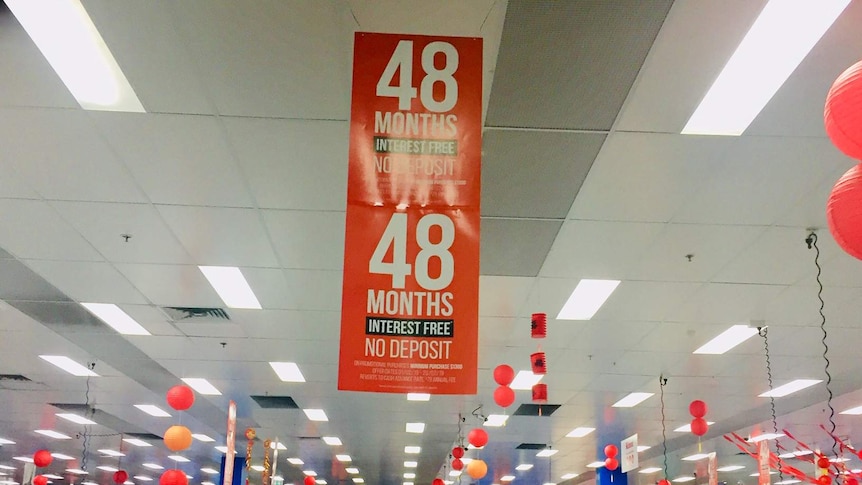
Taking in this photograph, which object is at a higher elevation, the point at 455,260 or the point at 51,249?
the point at 51,249

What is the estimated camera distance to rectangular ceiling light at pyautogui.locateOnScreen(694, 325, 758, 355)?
6959 millimetres

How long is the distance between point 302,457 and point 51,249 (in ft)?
43.9

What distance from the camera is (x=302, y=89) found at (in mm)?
3459

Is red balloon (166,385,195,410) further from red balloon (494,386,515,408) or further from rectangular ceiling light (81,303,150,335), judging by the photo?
red balloon (494,386,515,408)

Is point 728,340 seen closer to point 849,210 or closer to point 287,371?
point 287,371

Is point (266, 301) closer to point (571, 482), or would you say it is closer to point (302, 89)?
point (302, 89)

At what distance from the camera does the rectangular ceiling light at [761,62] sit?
2.94 m

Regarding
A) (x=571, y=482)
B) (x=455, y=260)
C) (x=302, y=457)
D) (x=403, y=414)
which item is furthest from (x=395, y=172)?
(x=571, y=482)

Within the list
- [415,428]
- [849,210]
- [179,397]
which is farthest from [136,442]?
[849,210]

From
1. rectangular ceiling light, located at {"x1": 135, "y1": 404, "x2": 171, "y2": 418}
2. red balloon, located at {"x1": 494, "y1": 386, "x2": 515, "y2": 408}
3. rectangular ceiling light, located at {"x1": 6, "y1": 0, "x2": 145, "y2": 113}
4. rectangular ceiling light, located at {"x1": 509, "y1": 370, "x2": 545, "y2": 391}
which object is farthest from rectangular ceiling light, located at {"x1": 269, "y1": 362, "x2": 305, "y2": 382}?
rectangular ceiling light, located at {"x1": 6, "y1": 0, "x2": 145, "y2": 113}

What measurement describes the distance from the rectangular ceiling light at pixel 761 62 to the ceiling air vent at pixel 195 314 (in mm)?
4884

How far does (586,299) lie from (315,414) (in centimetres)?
692

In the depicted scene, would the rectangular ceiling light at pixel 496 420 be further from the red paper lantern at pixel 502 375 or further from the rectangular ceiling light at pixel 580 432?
the red paper lantern at pixel 502 375

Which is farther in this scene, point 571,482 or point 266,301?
point 571,482
